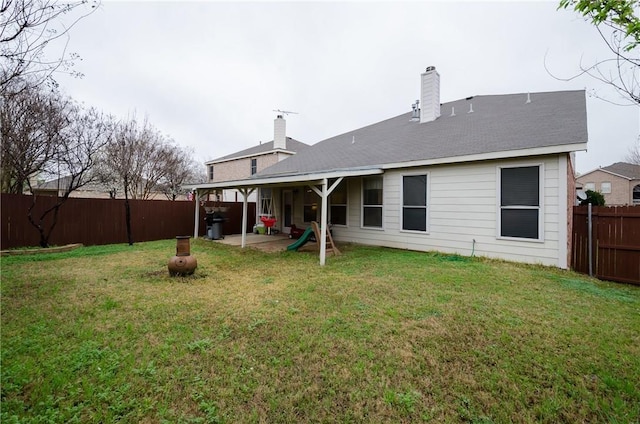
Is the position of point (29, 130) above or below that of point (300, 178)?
above

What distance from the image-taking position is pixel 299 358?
2744 millimetres

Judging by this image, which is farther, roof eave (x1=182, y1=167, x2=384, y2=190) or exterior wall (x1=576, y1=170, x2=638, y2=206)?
exterior wall (x1=576, y1=170, x2=638, y2=206)

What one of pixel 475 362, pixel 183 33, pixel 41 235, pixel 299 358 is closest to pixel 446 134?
pixel 475 362

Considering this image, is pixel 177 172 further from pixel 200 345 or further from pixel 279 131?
pixel 200 345

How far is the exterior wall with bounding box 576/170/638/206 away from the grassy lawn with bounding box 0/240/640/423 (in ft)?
113

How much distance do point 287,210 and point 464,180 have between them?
24.7 ft

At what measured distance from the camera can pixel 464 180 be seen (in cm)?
702

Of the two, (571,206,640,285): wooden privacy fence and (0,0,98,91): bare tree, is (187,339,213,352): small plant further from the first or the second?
(571,206,640,285): wooden privacy fence

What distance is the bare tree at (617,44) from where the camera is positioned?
2164 millimetres

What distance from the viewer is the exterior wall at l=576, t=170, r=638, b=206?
28766mm

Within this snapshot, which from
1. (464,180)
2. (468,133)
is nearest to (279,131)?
(468,133)

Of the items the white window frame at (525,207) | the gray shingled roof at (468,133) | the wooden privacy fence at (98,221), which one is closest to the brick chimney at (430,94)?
the gray shingled roof at (468,133)

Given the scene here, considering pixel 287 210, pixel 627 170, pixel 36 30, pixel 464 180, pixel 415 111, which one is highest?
pixel 627 170

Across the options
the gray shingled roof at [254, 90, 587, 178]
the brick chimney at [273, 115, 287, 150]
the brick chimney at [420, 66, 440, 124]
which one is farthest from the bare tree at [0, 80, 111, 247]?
the brick chimney at [420, 66, 440, 124]
